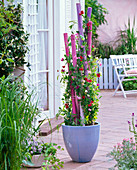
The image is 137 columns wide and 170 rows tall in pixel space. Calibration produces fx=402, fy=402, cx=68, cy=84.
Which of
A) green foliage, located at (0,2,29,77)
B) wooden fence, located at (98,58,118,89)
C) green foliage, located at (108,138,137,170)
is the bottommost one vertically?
green foliage, located at (108,138,137,170)

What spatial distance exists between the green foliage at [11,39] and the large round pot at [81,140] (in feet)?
3.21

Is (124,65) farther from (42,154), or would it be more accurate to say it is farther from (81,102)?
(42,154)

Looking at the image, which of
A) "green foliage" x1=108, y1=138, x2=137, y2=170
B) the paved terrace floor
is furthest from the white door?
"green foliage" x1=108, y1=138, x2=137, y2=170

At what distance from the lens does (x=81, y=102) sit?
4.10 meters

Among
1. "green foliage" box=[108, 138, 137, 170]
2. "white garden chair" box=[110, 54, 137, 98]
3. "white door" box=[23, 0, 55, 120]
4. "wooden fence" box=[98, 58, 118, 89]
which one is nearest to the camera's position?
"green foliage" box=[108, 138, 137, 170]

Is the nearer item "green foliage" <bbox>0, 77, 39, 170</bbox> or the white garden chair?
"green foliage" <bbox>0, 77, 39, 170</bbox>

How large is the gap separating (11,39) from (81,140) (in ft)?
4.73

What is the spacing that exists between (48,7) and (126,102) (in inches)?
127

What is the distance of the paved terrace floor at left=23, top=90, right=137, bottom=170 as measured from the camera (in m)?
4.09

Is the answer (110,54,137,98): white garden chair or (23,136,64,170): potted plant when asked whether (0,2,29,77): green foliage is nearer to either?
(23,136,64,170): potted plant

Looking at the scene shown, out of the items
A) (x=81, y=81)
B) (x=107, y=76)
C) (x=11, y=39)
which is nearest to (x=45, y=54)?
(x=11, y=39)

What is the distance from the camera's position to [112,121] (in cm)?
661

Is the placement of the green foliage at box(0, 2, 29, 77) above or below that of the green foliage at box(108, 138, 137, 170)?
above

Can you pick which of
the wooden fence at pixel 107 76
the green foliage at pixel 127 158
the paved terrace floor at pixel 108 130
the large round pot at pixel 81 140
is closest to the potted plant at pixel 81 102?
the large round pot at pixel 81 140
